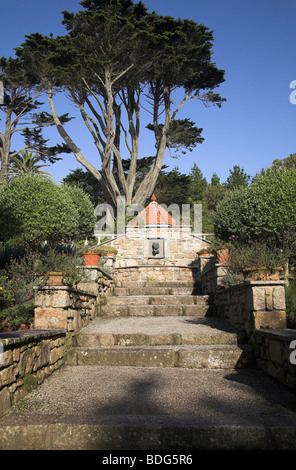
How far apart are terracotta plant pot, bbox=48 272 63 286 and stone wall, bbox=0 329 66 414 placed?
0.74m

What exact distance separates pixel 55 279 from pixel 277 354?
3023 millimetres

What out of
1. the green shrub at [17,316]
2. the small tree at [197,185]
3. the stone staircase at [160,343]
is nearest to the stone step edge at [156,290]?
the stone staircase at [160,343]

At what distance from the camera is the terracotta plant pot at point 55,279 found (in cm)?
472

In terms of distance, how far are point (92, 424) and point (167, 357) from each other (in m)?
1.84

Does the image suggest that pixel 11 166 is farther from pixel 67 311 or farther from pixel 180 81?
pixel 67 311

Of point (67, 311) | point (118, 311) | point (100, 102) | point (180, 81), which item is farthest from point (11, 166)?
Result: point (67, 311)

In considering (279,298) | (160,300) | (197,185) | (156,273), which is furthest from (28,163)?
(197,185)

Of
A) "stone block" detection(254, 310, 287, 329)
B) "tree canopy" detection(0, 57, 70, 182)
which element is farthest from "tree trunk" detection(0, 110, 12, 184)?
"stone block" detection(254, 310, 287, 329)

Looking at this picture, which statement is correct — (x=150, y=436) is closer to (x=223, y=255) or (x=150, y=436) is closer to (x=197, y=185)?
(x=223, y=255)

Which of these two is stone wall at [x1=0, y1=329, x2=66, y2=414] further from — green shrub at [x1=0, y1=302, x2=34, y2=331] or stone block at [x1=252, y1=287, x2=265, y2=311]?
stone block at [x1=252, y1=287, x2=265, y2=311]

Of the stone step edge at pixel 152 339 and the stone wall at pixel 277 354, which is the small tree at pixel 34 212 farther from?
the stone wall at pixel 277 354

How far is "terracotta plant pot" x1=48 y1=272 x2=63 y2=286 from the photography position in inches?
186

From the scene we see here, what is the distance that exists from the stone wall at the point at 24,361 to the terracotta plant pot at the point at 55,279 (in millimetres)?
738

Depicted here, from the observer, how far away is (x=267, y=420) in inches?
103
